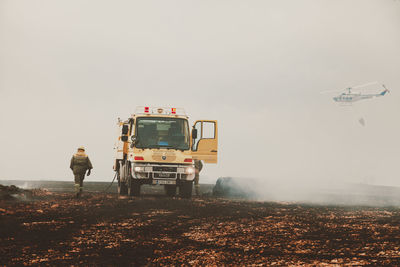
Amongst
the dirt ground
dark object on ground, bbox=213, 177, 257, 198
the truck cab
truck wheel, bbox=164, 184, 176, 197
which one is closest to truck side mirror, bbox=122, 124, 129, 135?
the truck cab

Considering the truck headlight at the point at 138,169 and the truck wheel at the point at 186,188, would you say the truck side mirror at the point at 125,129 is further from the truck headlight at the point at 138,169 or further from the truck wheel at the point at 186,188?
the truck wheel at the point at 186,188

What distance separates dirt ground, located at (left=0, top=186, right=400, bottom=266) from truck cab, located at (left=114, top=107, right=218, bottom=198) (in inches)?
171

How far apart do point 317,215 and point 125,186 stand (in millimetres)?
10720

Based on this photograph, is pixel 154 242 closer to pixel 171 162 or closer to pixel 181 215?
pixel 181 215

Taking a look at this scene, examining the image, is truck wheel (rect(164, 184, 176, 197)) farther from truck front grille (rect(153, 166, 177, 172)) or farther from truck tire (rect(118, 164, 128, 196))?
truck front grille (rect(153, 166, 177, 172))

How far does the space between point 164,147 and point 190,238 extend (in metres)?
9.71

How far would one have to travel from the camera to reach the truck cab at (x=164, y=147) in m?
18.8

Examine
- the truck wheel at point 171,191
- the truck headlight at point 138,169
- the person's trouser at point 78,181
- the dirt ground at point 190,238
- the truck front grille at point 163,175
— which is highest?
the truck headlight at point 138,169

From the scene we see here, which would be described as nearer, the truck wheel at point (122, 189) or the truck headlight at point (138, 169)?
the truck headlight at point (138, 169)

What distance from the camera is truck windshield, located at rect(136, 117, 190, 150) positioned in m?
19.0

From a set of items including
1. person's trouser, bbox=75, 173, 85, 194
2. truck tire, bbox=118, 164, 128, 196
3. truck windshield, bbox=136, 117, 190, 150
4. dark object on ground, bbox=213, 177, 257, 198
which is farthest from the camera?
dark object on ground, bbox=213, 177, 257, 198

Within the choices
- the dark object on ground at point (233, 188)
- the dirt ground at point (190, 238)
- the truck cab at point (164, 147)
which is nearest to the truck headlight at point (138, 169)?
the truck cab at point (164, 147)

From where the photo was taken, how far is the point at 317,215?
14141mm

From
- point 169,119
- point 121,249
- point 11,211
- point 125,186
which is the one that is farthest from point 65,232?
point 125,186
